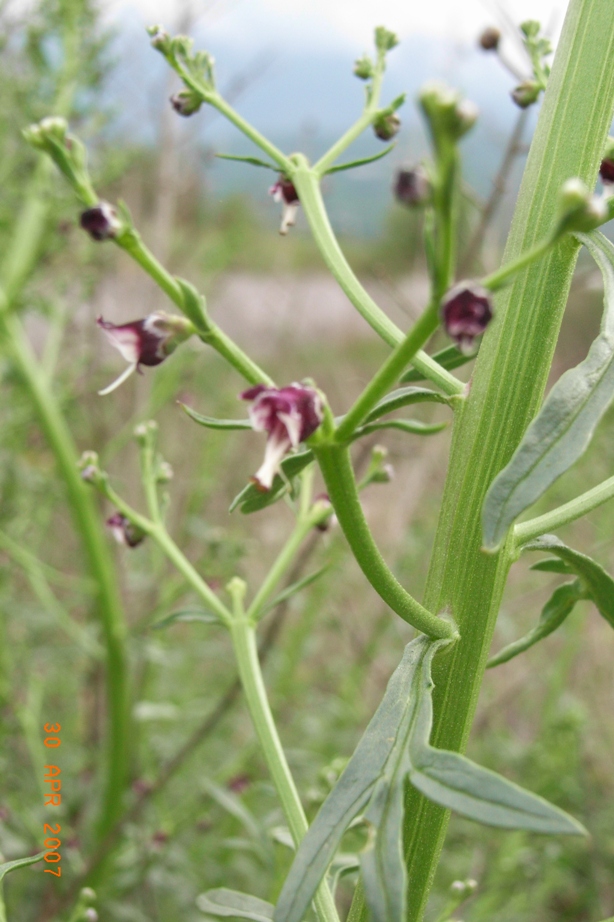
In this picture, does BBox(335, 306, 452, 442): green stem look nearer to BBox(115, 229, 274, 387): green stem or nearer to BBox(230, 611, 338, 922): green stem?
BBox(115, 229, 274, 387): green stem

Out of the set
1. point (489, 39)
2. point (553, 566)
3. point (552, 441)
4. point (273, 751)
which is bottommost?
point (273, 751)

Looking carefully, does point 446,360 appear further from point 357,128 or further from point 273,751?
point 273,751

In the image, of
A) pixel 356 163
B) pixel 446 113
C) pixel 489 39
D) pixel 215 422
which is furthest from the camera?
pixel 489 39

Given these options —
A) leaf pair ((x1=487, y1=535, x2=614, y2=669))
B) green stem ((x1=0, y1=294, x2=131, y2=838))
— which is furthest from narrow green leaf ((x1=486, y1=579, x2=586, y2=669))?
green stem ((x1=0, y1=294, x2=131, y2=838))

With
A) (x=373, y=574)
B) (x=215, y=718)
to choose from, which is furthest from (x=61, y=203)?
(x=373, y=574)

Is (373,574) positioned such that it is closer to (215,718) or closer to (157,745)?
(215,718)

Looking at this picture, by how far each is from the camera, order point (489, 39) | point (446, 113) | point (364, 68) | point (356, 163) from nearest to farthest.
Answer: point (446, 113)
point (356, 163)
point (364, 68)
point (489, 39)

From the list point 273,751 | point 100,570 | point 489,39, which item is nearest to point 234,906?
point 273,751
